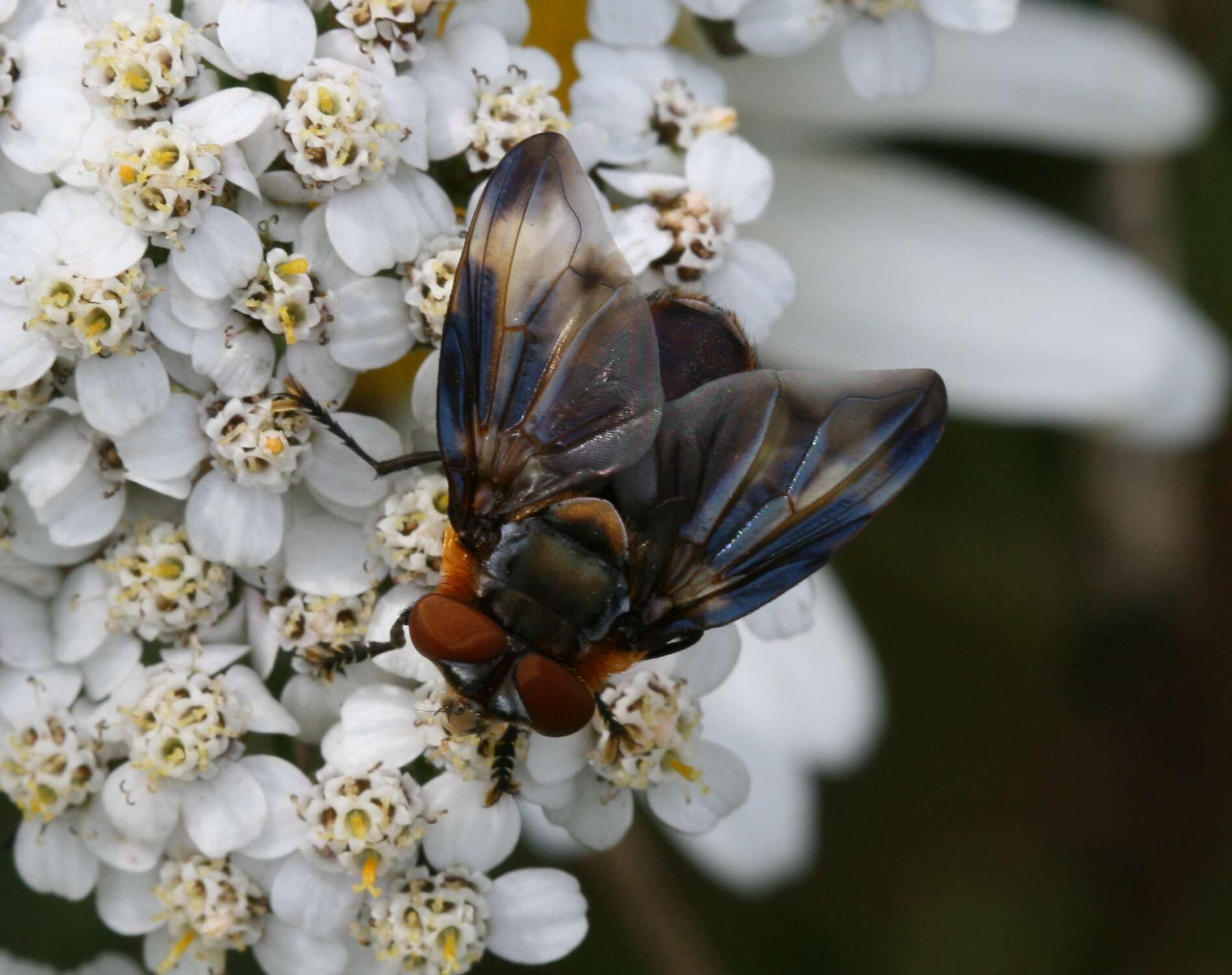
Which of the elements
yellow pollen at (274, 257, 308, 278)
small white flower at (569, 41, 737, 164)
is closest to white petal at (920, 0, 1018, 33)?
small white flower at (569, 41, 737, 164)

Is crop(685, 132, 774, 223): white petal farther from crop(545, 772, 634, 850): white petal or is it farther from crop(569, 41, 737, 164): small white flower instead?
crop(545, 772, 634, 850): white petal

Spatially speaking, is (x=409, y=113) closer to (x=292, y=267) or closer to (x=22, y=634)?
(x=292, y=267)

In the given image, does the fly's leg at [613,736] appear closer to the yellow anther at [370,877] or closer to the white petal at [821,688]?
the yellow anther at [370,877]

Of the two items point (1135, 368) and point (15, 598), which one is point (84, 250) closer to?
point (15, 598)

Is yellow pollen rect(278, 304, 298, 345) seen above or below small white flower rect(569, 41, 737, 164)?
below

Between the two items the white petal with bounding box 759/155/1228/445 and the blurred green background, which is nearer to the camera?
the white petal with bounding box 759/155/1228/445

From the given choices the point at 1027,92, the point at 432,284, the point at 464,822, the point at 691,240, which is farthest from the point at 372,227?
the point at 1027,92

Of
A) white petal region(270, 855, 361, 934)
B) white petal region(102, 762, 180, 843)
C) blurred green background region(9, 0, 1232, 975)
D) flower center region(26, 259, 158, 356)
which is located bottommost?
blurred green background region(9, 0, 1232, 975)

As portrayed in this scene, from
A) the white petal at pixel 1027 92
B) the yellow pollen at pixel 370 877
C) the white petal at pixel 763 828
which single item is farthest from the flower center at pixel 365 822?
the white petal at pixel 1027 92
